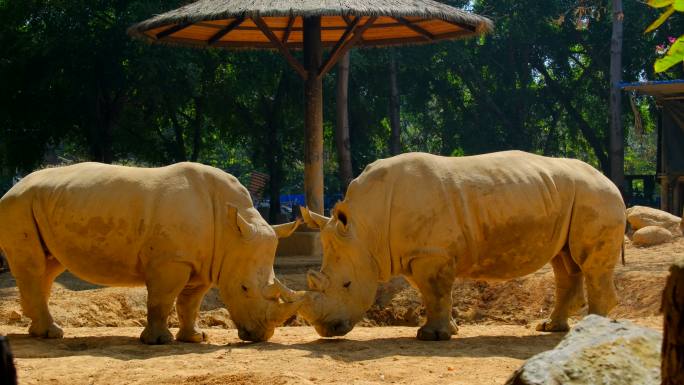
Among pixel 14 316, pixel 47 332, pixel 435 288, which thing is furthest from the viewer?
pixel 14 316

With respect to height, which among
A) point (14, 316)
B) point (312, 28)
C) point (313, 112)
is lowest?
point (14, 316)

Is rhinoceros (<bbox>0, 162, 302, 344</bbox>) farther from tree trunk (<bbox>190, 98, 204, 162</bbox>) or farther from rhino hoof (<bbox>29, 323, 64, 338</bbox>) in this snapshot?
tree trunk (<bbox>190, 98, 204, 162</bbox>)

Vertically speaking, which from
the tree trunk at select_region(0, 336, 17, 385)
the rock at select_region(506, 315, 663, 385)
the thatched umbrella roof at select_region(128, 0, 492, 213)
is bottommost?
the rock at select_region(506, 315, 663, 385)

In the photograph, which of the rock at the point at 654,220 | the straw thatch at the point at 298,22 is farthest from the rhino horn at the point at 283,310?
the rock at the point at 654,220

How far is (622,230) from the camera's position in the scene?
10.6m

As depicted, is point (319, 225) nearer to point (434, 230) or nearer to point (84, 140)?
point (434, 230)

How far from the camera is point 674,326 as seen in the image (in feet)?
14.1

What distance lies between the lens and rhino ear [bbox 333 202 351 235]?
10125 mm

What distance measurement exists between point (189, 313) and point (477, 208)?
279cm

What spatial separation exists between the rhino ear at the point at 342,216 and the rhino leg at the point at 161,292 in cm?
141

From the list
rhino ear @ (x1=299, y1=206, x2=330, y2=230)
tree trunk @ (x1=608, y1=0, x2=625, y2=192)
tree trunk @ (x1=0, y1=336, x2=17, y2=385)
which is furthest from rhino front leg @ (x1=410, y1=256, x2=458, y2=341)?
tree trunk @ (x1=608, y1=0, x2=625, y2=192)

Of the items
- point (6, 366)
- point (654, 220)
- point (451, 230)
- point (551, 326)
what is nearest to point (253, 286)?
point (451, 230)

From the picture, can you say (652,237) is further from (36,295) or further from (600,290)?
(36,295)

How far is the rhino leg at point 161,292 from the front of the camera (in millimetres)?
9711
